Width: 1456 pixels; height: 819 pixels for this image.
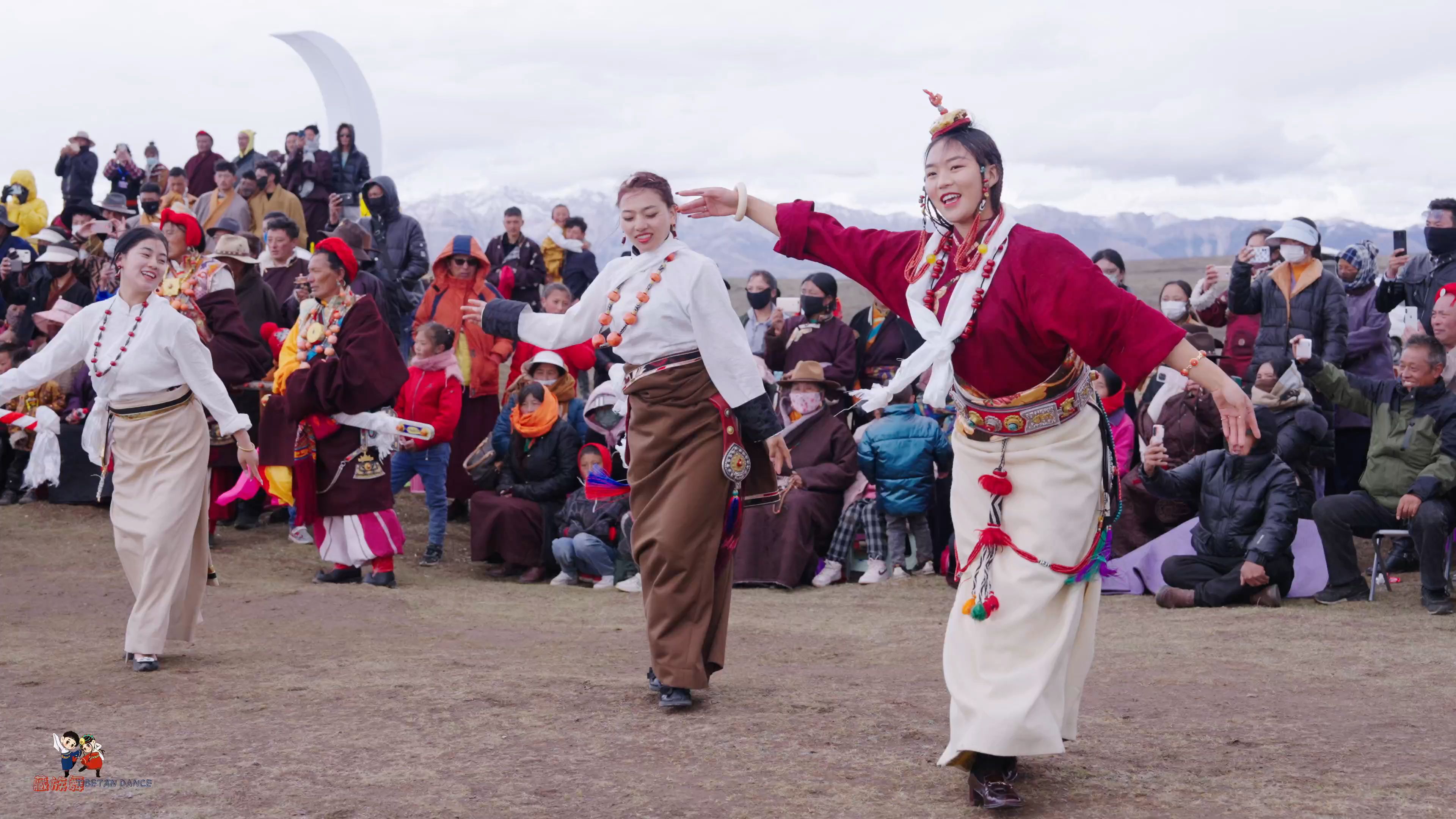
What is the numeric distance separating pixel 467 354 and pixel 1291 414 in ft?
19.2

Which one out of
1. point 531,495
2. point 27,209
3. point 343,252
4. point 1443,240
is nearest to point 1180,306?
point 1443,240

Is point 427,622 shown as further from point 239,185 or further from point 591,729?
point 239,185

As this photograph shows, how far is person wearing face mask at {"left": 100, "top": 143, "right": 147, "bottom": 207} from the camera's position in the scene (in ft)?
54.5

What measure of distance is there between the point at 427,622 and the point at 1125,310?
475 centimetres

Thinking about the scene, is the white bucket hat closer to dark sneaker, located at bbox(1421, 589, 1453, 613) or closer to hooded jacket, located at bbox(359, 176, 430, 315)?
dark sneaker, located at bbox(1421, 589, 1453, 613)

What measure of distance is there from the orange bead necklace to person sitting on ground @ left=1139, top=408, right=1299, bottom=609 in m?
3.61

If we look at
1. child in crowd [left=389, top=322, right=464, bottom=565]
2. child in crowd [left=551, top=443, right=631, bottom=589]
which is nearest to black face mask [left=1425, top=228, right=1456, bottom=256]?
child in crowd [left=551, top=443, right=631, bottom=589]

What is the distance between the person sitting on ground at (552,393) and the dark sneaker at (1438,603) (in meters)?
5.24

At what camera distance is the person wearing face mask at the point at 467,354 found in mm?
10500

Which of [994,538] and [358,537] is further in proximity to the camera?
[358,537]

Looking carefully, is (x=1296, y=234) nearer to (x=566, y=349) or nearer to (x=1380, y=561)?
(x=1380, y=561)

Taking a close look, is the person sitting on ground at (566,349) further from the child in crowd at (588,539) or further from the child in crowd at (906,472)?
the child in crowd at (906,472)

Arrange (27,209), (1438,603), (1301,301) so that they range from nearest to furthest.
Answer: (1438,603), (1301,301), (27,209)

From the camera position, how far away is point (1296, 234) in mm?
8555
